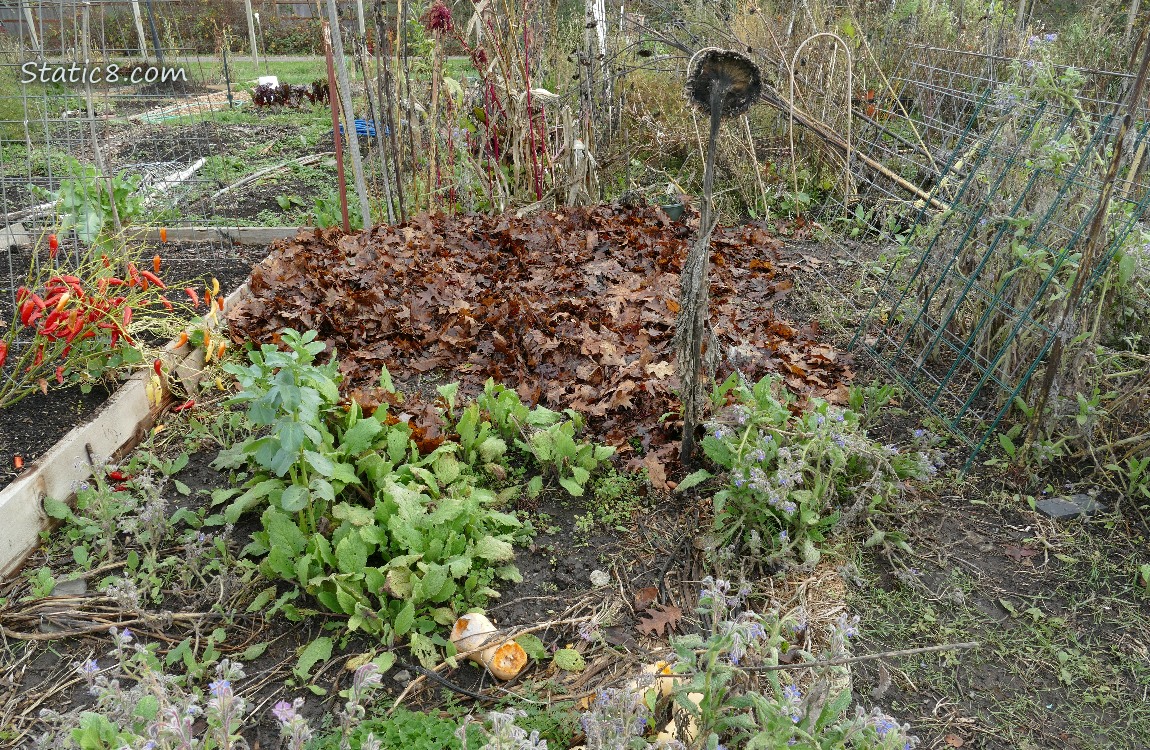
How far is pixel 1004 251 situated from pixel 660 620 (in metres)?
2.41

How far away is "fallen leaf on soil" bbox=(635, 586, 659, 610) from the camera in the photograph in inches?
97.6

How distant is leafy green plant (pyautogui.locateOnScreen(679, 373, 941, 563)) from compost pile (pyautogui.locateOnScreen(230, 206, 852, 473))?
1.16 feet

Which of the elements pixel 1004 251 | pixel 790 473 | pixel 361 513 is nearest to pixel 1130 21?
pixel 1004 251

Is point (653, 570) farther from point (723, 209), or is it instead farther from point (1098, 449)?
point (723, 209)

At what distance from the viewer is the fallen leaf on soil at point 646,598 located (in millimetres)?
2479

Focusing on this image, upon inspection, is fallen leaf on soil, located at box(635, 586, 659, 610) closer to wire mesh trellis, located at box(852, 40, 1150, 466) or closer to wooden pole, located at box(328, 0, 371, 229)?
wire mesh trellis, located at box(852, 40, 1150, 466)

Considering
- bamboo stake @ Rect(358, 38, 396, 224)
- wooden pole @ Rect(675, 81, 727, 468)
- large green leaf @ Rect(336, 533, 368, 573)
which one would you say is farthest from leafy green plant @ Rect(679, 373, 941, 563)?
bamboo stake @ Rect(358, 38, 396, 224)

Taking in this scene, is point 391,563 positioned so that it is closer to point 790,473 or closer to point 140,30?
point 790,473

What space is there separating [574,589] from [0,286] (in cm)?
392

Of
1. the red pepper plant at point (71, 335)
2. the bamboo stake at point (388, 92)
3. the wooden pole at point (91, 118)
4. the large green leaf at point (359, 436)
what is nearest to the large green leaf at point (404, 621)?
the large green leaf at point (359, 436)

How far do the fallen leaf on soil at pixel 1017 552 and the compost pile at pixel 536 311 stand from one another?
1024 mm

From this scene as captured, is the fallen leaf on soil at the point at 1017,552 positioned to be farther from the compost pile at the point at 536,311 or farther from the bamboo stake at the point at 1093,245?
the compost pile at the point at 536,311

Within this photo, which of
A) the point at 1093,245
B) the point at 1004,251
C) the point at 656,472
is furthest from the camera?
the point at 1004,251

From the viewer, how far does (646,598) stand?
249cm
